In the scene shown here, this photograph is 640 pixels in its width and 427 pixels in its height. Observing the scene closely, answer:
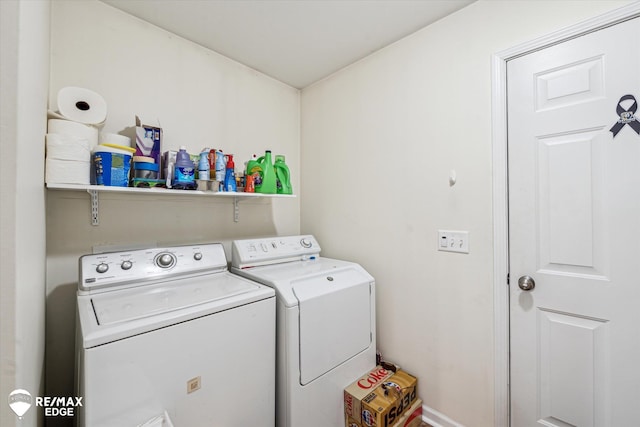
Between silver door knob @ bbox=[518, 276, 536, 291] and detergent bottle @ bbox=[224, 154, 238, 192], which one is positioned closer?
silver door knob @ bbox=[518, 276, 536, 291]

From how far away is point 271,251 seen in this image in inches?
75.0

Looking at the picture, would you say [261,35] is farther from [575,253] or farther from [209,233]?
[575,253]

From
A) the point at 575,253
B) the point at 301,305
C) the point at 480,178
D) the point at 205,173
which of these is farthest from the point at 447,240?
the point at 205,173

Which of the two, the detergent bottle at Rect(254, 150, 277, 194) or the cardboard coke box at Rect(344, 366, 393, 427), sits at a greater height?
the detergent bottle at Rect(254, 150, 277, 194)

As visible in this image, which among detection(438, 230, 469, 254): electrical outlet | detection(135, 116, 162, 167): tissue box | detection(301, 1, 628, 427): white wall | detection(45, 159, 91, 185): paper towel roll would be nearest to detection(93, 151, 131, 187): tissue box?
detection(45, 159, 91, 185): paper towel roll

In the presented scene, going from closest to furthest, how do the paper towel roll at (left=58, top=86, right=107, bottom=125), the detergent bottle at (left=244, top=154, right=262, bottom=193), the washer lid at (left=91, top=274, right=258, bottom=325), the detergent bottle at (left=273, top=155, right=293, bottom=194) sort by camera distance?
the washer lid at (left=91, top=274, right=258, bottom=325), the paper towel roll at (left=58, top=86, right=107, bottom=125), the detergent bottle at (left=244, top=154, right=262, bottom=193), the detergent bottle at (left=273, top=155, right=293, bottom=194)

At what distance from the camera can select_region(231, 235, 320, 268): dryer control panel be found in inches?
69.9

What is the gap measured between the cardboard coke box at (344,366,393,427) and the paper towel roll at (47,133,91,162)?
1855 millimetres

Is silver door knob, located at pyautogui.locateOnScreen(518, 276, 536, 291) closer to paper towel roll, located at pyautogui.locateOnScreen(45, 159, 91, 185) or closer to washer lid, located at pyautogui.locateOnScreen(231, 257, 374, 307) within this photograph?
washer lid, located at pyautogui.locateOnScreen(231, 257, 374, 307)

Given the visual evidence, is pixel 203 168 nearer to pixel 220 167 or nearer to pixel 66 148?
pixel 220 167

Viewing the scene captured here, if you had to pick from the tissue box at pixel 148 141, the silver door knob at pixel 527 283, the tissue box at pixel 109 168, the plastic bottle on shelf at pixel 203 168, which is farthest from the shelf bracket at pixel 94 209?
the silver door knob at pixel 527 283

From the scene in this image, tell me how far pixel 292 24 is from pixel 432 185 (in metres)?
1.37

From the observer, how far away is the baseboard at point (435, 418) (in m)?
1.62

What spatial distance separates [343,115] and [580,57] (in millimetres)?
1415
